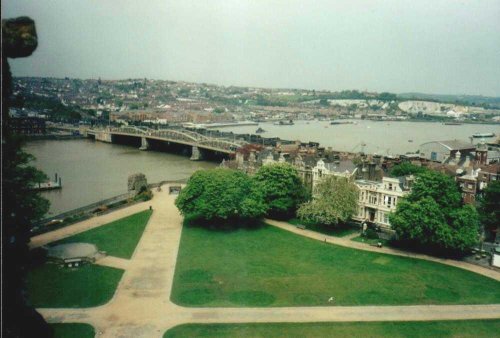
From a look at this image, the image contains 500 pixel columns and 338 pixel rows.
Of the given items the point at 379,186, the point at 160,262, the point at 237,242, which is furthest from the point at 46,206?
the point at 379,186

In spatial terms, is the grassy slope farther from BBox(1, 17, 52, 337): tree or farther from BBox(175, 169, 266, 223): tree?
BBox(1, 17, 52, 337): tree

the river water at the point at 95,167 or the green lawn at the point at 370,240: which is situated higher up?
the green lawn at the point at 370,240

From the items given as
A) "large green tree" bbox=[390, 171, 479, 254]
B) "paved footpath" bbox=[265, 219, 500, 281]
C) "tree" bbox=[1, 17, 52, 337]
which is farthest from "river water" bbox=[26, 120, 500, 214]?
"tree" bbox=[1, 17, 52, 337]

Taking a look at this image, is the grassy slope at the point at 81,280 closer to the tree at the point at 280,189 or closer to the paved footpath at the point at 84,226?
the paved footpath at the point at 84,226

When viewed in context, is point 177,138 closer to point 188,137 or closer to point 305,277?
point 188,137

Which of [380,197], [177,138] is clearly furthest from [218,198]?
[177,138]

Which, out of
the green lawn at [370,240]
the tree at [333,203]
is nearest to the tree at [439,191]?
the green lawn at [370,240]
